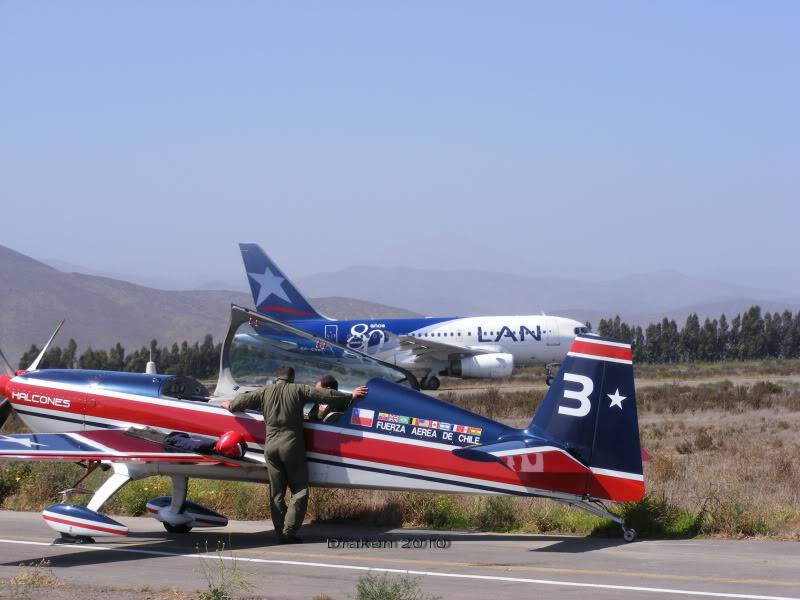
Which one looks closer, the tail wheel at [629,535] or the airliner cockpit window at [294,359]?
the tail wheel at [629,535]

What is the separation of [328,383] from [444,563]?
2520mm

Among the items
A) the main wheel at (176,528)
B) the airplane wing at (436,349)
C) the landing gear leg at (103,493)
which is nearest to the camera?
the landing gear leg at (103,493)

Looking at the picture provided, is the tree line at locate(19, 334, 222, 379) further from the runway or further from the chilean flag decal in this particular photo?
the chilean flag decal

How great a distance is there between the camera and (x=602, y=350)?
11.5 m

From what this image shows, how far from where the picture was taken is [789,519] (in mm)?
12016

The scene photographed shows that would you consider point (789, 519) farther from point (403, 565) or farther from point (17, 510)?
point (17, 510)

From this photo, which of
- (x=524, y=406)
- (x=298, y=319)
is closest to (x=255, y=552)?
(x=524, y=406)

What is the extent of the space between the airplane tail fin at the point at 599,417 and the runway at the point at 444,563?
2.23 feet

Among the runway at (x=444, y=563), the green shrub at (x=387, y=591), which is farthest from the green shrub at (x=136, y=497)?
the green shrub at (x=387, y=591)

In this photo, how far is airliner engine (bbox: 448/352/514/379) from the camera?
49062 millimetres

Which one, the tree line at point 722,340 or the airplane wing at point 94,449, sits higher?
the tree line at point 722,340

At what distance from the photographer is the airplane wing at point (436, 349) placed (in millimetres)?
50438

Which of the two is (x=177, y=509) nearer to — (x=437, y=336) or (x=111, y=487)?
(x=111, y=487)

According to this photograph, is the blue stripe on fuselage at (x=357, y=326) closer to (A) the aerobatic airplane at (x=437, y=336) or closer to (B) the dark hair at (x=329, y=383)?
(A) the aerobatic airplane at (x=437, y=336)
